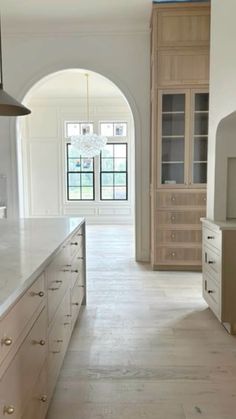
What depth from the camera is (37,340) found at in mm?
1500

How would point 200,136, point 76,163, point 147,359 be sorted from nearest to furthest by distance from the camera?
point 147,359, point 200,136, point 76,163

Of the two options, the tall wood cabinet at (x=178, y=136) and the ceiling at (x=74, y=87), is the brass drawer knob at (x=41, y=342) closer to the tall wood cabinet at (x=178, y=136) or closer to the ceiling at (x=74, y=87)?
the tall wood cabinet at (x=178, y=136)

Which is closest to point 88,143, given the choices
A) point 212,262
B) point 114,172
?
point 114,172

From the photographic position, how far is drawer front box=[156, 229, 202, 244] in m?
4.43

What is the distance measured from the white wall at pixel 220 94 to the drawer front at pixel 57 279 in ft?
5.19

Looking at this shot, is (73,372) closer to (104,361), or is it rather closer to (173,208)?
(104,361)

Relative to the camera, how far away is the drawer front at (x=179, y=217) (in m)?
4.41

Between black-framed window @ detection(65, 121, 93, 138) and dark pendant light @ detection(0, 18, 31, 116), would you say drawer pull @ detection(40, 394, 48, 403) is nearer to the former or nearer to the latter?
dark pendant light @ detection(0, 18, 31, 116)

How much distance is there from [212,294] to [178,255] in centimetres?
148

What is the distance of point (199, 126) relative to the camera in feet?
14.5

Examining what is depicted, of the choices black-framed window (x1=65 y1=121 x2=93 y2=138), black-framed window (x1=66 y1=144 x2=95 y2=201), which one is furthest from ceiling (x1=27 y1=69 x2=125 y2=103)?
black-framed window (x1=66 y1=144 x2=95 y2=201)

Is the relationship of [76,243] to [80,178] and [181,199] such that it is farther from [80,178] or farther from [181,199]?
[80,178]

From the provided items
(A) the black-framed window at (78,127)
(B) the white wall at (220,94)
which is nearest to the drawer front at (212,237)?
(B) the white wall at (220,94)

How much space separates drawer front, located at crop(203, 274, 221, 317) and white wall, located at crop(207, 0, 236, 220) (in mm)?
612
